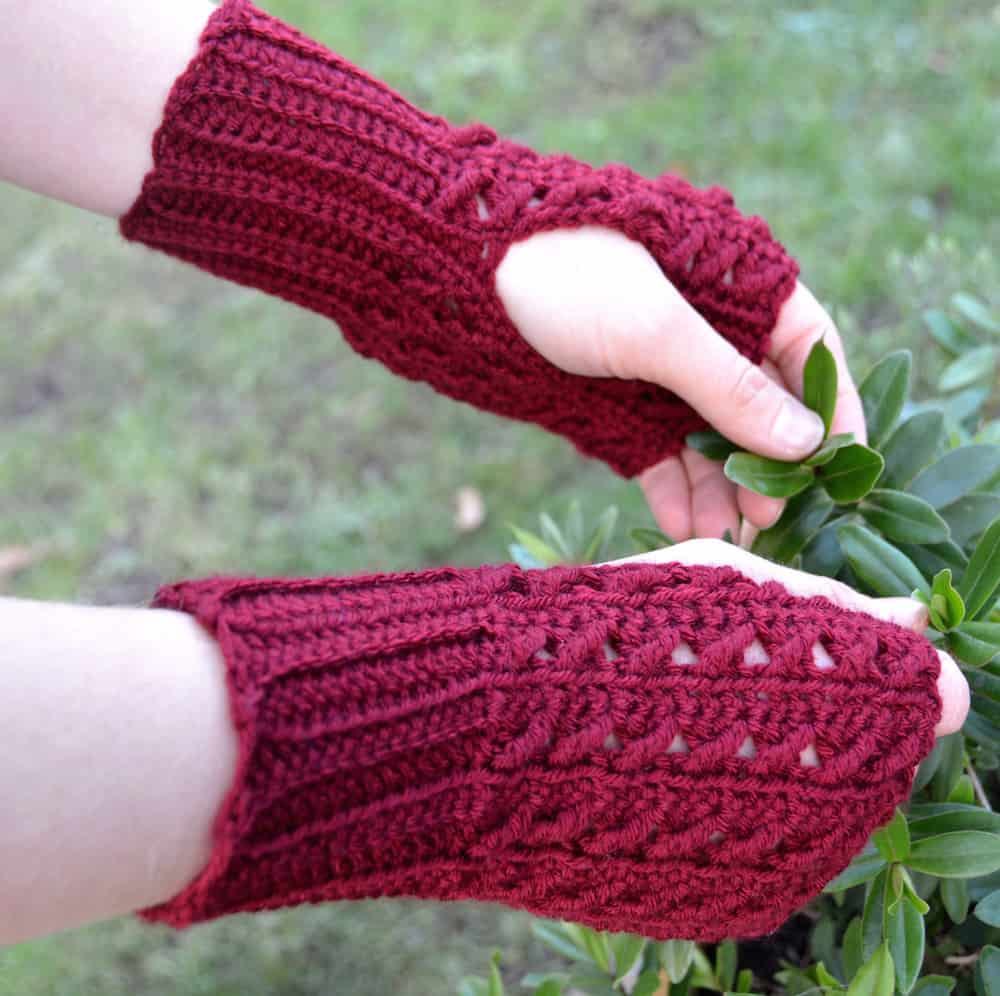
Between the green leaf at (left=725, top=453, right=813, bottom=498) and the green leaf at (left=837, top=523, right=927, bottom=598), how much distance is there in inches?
3.8

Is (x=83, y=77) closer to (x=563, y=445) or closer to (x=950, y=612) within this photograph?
(x=950, y=612)

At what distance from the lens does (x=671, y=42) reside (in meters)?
2.79

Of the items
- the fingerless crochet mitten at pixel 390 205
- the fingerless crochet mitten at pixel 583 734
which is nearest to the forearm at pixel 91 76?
the fingerless crochet mitten at pixel 390 205

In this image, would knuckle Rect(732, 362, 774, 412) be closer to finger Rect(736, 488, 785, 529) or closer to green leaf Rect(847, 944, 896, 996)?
finger Rect(736, 488, 785, 529)

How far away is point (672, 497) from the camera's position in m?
1.44

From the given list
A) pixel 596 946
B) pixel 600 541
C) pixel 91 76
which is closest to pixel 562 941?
pixel 596 946

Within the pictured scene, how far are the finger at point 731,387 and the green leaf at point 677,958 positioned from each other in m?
0.54

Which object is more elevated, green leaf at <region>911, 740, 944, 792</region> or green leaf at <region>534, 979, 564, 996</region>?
green leaf at <region>911, 740, 944, 792</region>

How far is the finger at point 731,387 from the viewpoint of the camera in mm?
1151

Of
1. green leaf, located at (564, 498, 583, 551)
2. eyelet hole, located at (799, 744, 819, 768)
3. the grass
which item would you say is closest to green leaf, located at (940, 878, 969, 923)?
eyelet hole, located at (799, 744, 819, 768)

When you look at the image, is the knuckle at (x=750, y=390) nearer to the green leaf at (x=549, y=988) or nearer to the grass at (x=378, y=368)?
the green leaf at (x=549, y=988)

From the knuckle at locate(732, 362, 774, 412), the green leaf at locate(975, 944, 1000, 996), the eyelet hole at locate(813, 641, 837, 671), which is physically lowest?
the green leaf at locate(975, 944, 1000, 996)

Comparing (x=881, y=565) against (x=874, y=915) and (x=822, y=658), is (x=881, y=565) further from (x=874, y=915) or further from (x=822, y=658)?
(x=874, y=915)

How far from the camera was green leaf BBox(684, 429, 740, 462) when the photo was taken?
1.28 m
